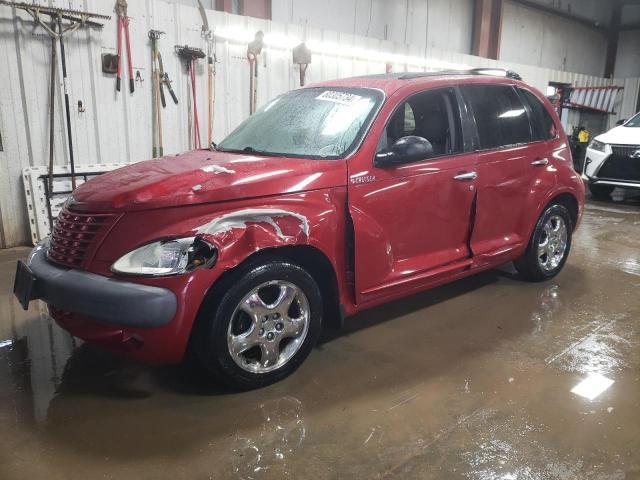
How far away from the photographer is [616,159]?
26.4ft

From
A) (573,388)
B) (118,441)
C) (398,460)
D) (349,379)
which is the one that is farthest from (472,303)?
(118,441)

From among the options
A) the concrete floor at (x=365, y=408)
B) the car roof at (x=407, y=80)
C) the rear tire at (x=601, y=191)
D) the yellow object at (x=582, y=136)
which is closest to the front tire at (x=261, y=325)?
the concrete floor at (x=365, y=408)

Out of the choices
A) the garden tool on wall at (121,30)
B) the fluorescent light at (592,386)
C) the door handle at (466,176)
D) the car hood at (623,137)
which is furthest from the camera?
the car hood at (623,137)

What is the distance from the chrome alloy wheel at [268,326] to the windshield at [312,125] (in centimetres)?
79

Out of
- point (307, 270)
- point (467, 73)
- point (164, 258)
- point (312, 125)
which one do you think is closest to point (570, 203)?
point (467, 73)

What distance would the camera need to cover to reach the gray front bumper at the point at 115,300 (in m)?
2.21

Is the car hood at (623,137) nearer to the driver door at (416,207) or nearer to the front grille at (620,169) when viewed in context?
the front grille at (620,169)

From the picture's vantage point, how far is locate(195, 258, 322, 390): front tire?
2398 millimetres

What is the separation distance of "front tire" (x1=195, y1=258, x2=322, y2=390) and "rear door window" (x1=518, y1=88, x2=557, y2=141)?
2.32m

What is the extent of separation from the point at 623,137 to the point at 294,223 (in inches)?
294

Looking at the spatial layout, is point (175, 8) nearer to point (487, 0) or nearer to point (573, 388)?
point (573, 388)

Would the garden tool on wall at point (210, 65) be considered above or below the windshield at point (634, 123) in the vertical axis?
above

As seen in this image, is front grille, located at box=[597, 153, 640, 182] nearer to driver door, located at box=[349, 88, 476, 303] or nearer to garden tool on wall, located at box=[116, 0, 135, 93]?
driver door, located at box=[349, 88, 476, 303]

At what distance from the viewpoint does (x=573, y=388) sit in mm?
2666
